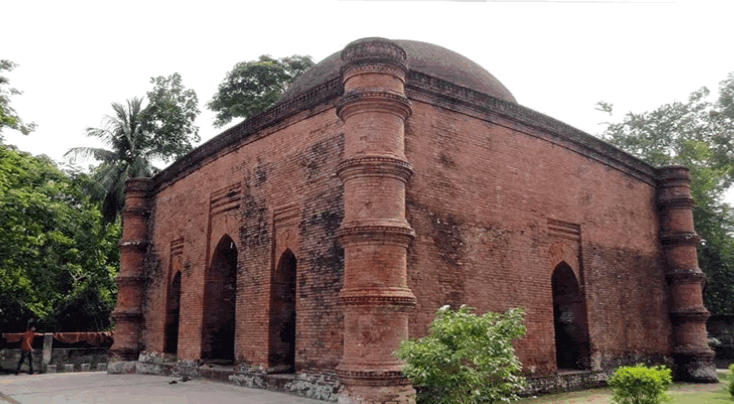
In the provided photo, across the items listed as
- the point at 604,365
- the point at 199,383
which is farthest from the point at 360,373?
the point at 604,365

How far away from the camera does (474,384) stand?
226 inches

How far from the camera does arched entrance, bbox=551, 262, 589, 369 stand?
9.70 m

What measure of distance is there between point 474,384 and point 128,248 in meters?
9.82

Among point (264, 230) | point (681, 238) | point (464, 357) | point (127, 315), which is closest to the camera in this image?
point (464, 357)

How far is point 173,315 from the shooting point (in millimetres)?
11805

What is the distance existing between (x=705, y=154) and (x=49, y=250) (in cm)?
1895

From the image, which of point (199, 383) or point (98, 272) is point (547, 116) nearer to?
point (199, 383)

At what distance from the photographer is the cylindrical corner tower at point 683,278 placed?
37.5 ft

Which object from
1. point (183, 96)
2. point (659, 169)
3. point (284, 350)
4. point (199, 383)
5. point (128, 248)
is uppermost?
point (183, 96)

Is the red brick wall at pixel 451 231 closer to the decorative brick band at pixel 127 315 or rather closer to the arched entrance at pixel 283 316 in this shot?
the arched entrance at pixel 283 316

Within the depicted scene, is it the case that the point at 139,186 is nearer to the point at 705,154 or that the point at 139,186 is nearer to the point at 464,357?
the point at 464,357

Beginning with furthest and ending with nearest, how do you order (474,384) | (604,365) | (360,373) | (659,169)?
(659,169)
(604,365)
(360,373)
(474,384)

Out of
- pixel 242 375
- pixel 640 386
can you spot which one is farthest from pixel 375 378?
pixel 242 375

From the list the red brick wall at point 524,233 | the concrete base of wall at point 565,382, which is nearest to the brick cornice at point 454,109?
the red brick wall at point 524,233
